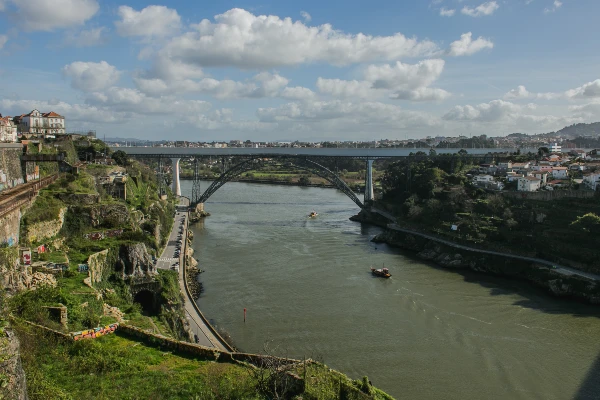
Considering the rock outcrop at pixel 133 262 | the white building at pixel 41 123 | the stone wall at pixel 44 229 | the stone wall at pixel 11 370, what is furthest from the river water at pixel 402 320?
the white building at pixel 41 123

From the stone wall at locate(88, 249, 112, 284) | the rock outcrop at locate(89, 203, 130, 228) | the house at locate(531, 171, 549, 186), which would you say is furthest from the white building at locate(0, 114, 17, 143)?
the house at locate(531, 171, 549, 186)

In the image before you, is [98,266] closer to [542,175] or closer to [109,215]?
[109,215]

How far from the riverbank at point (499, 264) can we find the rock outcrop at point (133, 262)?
12200 mm

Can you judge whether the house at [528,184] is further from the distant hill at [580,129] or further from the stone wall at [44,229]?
the distant hill at [580,129]

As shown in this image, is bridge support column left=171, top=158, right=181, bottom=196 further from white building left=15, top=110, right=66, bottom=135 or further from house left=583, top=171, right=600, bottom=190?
house left=583, top=171, right=600, bottom=190

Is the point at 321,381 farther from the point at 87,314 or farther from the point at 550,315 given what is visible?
the point at 550,315

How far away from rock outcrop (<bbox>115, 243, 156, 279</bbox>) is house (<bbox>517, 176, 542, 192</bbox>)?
19167 mm

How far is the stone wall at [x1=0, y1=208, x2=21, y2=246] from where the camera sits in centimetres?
1035

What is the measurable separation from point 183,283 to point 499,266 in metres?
12.0

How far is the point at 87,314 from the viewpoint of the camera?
28.5 feet

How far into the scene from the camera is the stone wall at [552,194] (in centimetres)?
2238

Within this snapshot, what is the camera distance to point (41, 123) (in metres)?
28.1

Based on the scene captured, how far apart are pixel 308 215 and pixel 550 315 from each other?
18533 mm

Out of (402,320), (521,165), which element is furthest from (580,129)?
(402,320)
